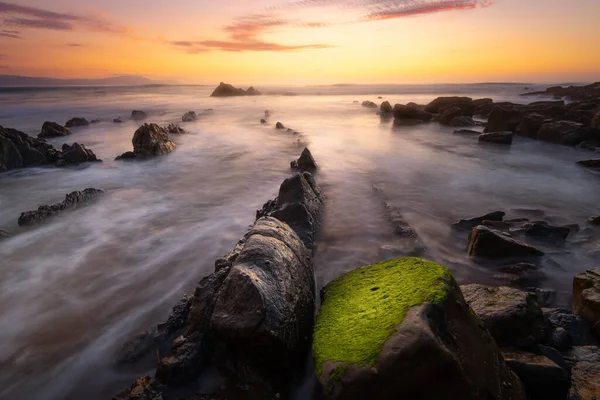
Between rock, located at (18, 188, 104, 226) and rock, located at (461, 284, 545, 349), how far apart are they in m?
8.84

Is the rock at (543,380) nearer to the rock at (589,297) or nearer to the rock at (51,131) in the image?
the rock at (589,297)

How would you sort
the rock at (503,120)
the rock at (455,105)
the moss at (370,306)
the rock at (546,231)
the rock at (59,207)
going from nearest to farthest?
the moss at (370,306), the rock at (546,231), the rock at (59,207), the rock at (503,120), the rock at (455,105)

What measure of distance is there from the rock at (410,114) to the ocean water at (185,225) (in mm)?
11884

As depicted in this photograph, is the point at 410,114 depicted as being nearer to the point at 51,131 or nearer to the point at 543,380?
the point at 51,131

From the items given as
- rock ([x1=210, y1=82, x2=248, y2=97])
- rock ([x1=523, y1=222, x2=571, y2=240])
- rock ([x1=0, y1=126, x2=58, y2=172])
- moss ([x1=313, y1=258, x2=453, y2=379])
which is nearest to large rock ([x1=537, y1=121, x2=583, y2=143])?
rock ([x1=523, y1=222, x2=571, y2=240])

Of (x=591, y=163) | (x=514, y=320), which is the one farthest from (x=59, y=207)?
(x=591, y=163)

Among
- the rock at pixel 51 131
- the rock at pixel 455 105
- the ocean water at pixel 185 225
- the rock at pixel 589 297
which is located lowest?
the ocean water at pixel 185 225

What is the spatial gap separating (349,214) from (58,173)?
10.4 m

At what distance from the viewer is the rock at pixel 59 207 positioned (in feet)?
25.5

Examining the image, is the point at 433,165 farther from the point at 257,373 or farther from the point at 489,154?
the point at 257,373

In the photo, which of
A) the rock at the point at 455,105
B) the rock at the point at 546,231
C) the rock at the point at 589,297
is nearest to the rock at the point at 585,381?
the rock at the point at 589,297

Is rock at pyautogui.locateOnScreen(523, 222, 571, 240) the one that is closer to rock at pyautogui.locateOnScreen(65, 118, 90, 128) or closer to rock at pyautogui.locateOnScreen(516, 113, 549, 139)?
rock at pyautogui.locateOnScreen(516, 113, 549, 139)

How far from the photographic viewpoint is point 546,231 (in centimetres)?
664

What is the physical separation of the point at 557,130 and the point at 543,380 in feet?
62.9
